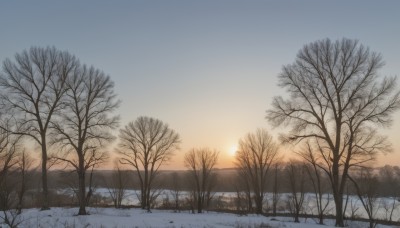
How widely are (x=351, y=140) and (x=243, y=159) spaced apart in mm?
25321

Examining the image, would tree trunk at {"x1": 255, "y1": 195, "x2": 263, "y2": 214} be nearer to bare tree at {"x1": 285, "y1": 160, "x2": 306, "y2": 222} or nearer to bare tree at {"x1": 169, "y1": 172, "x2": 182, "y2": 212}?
bare tree at {"x1": 285, "y1": 160, "x2": 306, "y2": 222}

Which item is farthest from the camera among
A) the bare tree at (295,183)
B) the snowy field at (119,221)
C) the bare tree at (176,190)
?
the bare tree at (176,190)

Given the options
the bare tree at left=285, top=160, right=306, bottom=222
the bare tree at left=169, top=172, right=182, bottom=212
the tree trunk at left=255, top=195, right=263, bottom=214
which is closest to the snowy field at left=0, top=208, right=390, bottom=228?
the bare tree at left=285, top=160, right=306, bottom=222

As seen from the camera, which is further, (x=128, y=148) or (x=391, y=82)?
(x=128, y=148)

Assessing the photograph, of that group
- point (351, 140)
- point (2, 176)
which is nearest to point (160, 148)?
point (351, 140)

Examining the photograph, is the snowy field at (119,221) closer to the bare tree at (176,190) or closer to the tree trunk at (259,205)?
the tree trunk at (259,205)

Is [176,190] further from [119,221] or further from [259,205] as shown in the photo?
[119,221]

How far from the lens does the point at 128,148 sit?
4781cm

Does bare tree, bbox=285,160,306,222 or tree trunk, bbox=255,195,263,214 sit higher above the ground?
bare tree, bbox=285,160,306,222

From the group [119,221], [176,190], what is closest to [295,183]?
[176,190]

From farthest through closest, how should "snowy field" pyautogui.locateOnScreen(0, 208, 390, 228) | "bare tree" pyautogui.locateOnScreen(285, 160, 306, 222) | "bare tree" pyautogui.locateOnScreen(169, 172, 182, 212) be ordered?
"bare tree" pyautogui.locateOnScreen(169, 172, 182, 212) < "bare tree" pyautogui.locateOnScreen(285, 160, 306, 222) < "snowy field" pyautogui.locateOnScreen(0, 208, 390, 228)

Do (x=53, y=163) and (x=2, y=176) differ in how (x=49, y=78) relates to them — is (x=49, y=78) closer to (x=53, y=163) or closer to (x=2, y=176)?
(x=53, y=163)

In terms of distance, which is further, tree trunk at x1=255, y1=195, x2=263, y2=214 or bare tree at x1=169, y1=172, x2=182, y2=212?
bare tree at x1=169, y1=172, x2=182, y2=212

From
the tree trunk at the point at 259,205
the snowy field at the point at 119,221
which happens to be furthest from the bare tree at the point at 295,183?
the tree trunk at the point at 259,205
